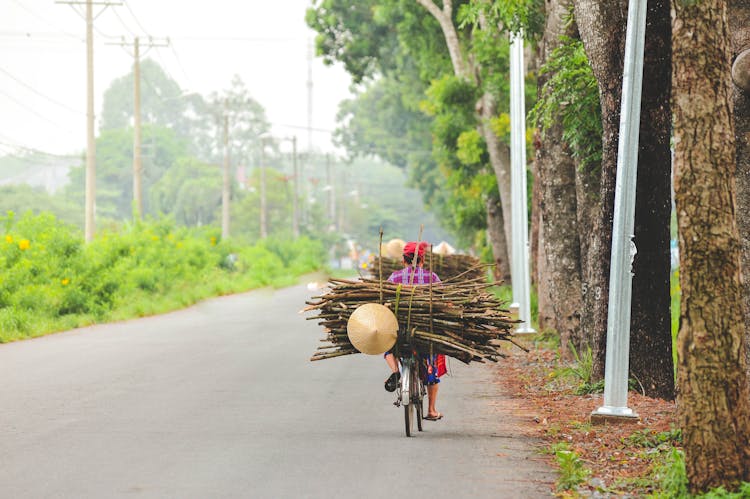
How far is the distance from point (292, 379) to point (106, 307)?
41.5 feet

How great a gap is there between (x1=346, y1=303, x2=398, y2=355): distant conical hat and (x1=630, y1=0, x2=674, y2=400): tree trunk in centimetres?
304

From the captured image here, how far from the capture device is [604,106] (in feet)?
40.8

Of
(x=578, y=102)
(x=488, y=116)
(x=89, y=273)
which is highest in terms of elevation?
(x=488, y=116)

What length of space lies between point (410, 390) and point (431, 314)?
2.35 ft

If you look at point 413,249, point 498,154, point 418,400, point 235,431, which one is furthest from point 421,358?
point 498,154

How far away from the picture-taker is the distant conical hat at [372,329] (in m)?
10.2

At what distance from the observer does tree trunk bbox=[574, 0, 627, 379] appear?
1227 centimetres

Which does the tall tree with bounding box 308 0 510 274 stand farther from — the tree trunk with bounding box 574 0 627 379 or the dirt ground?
the tree trunk with bounding box 574 0 627 379

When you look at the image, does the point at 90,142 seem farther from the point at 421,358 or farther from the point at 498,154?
the point at 421,358

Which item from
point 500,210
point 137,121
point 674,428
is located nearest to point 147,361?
point 674,428

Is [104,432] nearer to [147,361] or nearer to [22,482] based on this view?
[22,482]

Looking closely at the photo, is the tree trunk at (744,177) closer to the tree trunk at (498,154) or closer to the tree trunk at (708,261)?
the tree trunk at (708,261)

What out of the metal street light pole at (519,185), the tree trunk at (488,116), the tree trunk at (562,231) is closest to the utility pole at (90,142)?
the tree trunk at (488,116)

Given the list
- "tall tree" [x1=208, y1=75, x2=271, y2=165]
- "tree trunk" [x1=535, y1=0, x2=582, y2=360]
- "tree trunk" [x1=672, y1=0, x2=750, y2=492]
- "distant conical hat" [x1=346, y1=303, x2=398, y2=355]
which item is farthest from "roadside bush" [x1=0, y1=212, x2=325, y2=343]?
"tall tree" [x1=208, y1=75, x2=271, y2=165]
